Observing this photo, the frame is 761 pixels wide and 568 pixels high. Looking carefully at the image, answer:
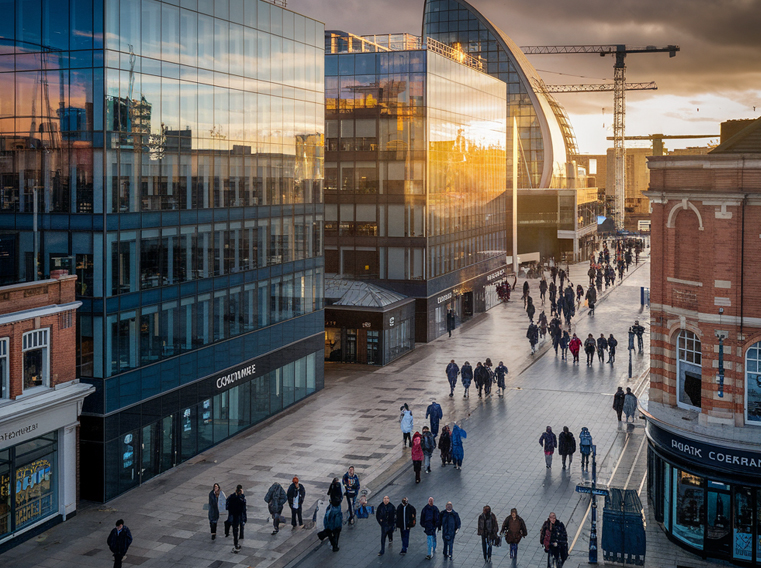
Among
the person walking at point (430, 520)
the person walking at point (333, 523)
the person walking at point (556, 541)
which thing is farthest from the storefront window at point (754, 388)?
Result: the person walking at point (333, 523)

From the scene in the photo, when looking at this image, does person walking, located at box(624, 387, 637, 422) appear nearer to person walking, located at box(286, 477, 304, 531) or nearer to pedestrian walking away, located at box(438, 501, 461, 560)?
pedestrian walking away, located at box(438, 501, 461, 560)

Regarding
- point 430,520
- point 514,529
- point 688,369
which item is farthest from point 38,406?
point 688,369

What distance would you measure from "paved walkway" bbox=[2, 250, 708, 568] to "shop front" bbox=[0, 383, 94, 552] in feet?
1.70

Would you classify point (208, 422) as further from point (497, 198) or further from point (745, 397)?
point (497, 198)

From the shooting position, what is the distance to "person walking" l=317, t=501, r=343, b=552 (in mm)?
21344

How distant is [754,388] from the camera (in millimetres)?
21703

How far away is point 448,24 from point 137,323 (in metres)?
90.9

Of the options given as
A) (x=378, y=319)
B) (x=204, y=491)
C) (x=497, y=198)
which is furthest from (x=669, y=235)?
(x=497, y=198)

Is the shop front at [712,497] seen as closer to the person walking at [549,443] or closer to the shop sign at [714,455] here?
the shop sign at [714,455]

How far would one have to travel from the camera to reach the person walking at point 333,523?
21344 millimetres

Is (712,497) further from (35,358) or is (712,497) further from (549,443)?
(35,358)

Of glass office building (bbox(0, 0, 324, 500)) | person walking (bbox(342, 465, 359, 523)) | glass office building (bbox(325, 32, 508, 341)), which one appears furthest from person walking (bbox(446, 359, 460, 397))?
person walking (bbox(342, 465, 359, 523))

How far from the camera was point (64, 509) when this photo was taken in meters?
23.7

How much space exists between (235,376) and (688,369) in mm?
15664
